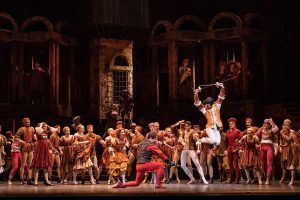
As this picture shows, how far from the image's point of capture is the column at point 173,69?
2044cm

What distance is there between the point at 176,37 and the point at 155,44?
3.67ft

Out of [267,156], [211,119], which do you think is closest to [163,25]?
[267,156]

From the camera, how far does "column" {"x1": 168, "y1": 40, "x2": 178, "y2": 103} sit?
20438 mm

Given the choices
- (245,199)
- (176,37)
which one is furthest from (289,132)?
(176,37)

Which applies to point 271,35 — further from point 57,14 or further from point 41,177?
point 41,177

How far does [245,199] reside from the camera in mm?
9117

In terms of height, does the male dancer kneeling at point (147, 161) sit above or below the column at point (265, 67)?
below

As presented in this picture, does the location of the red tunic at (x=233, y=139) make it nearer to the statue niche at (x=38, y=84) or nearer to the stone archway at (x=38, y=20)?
the statue niche at (x=38, y=84)

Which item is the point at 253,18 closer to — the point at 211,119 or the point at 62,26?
the point at 62,26

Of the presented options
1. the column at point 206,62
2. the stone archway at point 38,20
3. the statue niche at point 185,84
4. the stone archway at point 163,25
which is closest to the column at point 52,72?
the stone archway at point 38,20

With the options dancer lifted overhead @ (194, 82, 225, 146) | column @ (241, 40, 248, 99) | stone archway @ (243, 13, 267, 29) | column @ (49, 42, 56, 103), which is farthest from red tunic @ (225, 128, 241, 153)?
column @ (49, 42, 56, 103)

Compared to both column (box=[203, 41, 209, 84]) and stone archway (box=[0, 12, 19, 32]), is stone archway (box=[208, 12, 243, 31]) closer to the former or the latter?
column (box=[203, 41, 209, 84])

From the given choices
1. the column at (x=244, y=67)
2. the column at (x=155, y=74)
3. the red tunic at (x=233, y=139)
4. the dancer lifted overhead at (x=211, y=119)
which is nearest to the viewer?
the dancer lifted overhead at (x=211, y=119)

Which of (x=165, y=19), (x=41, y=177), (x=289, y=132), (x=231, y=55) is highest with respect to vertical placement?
(x=165, y=19)
